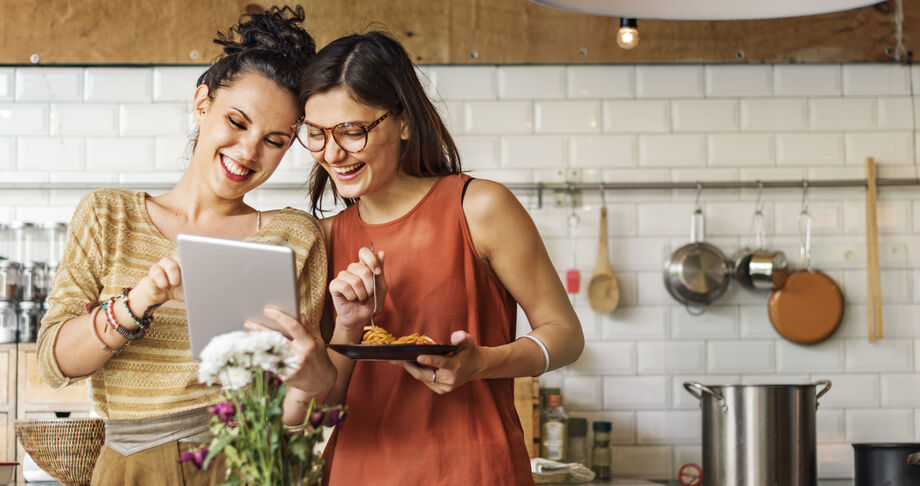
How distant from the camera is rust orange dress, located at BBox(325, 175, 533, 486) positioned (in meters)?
1.63

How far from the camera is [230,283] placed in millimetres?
1396

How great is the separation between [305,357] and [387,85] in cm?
52

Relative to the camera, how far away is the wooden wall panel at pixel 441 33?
389cm

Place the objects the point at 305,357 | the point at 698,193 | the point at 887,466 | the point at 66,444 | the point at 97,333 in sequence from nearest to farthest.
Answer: the point at 305,357 → the point at 97,333 → the point at 66,444 → the point at 887,466 → the point at 698,193

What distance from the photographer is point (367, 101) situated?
1.67 meters

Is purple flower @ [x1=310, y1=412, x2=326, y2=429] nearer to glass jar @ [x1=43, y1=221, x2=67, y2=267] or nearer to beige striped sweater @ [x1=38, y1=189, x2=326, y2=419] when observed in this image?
beige striped sweater @ [x1=38, y1=189, x2=326, y2=419]

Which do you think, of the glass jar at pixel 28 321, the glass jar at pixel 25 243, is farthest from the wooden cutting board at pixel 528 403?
the glass jar at pixel 25 243

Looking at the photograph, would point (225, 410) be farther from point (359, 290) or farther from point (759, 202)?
point (759, 202)

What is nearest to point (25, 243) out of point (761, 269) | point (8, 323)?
point (8, 323)

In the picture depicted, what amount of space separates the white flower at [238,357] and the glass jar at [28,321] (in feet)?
8.36

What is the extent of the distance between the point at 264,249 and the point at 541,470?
209 cm

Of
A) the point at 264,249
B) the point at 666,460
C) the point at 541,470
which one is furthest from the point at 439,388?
the point at 666,460

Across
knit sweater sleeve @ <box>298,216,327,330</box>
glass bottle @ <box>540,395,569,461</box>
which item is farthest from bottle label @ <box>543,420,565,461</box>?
knit sweater sleeve @ <box>298,216,327,330</box>

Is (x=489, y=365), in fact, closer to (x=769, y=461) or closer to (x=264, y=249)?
(x=264, y=249)
